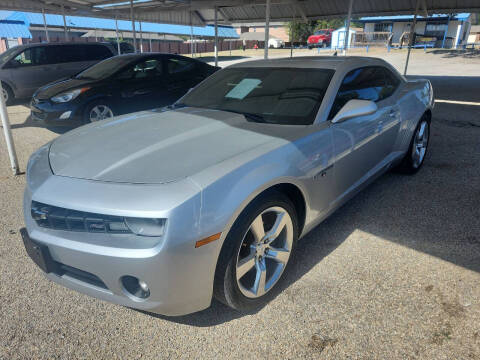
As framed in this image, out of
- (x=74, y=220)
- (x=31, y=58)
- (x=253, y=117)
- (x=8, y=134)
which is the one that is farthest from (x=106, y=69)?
(x=74, y=220)

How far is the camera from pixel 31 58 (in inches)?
407

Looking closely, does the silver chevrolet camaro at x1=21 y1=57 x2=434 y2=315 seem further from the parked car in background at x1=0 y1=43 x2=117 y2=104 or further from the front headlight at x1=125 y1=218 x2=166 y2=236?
the parked car in background at x1=0 y1=43 x2=117 y2=104

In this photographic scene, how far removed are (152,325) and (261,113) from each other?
1767 millimetres

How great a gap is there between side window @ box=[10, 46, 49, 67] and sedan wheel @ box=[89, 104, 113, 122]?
531cm

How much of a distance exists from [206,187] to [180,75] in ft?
20.7

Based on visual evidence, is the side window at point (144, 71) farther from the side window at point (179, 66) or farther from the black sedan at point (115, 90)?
the side window at point (179, 66)

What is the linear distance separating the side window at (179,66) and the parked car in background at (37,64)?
14.8 feet

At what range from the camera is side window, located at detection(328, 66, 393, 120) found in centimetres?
304

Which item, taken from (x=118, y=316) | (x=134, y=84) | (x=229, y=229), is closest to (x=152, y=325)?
(x=118, y=316)

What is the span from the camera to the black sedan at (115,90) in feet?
21.0

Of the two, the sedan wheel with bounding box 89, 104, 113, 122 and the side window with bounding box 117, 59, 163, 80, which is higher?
the side window with bounding box 117, 59, 163, 80

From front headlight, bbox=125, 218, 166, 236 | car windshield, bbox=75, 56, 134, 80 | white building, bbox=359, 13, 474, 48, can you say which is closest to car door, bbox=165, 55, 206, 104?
car windshield, bbox=75, 56, 134, 80

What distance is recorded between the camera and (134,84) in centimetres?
691

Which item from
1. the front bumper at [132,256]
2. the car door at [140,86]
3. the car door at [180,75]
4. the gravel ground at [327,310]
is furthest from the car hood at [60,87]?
the front bumper at [132,256]
